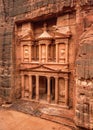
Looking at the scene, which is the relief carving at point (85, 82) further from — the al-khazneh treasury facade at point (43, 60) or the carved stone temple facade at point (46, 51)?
the al-khazneh treasury facade at point (43, 60)

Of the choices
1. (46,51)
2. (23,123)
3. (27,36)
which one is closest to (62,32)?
(46,51)

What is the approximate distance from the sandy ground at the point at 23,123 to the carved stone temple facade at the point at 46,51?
0.88m

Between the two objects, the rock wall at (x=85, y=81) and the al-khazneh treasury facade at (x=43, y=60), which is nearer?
the rock wall at (x=85, y=81)

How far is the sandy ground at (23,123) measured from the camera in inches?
257

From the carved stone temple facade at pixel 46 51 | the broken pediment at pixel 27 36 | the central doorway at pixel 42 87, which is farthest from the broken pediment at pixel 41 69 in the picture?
the broken pediment at pixel 27 36

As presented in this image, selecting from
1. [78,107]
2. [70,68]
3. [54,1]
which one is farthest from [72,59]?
[54,1]

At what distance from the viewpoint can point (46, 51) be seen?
8.55 meters

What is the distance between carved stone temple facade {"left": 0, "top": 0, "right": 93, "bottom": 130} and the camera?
630 centimetres

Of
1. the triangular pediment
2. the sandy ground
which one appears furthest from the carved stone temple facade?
the sandy ground

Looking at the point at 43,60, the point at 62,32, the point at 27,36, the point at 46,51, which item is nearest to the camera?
the point at 62,32

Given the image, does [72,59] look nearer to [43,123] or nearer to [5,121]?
[43,123]

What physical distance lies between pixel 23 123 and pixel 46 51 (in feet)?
13.3

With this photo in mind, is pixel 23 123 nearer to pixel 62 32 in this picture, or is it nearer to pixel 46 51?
pixel 46 51

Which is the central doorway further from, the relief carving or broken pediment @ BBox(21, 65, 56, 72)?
the relief carving
